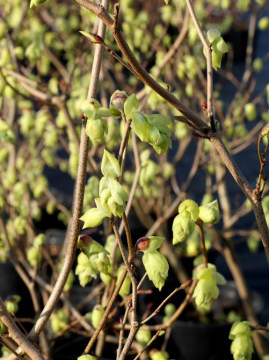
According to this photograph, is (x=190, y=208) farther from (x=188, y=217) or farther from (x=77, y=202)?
(x=77, y=202)

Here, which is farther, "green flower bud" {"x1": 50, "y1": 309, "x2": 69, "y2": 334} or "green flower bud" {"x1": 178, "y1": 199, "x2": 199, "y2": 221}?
"green flower bud" {"x1": 50, "y1": 309, "x2": 69, "y2": 334}

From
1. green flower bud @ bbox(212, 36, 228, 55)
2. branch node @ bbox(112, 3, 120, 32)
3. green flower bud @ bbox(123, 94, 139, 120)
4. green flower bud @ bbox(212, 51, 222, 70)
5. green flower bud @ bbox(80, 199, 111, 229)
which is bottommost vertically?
green flower bud @ bbox(80, 199, 111, 229)

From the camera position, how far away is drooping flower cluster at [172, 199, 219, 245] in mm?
1066

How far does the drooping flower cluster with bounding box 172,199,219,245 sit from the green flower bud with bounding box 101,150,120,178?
8.2 inches

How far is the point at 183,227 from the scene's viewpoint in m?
1.07

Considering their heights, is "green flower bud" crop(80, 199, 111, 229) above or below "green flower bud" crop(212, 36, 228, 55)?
below

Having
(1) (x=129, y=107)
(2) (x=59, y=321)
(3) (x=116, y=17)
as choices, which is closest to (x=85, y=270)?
(1) (x=129, y=107)

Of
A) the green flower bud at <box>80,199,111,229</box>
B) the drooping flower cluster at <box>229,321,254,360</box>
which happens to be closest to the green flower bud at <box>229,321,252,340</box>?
the drooping flower cluster at <box>229,321,254,360</box>

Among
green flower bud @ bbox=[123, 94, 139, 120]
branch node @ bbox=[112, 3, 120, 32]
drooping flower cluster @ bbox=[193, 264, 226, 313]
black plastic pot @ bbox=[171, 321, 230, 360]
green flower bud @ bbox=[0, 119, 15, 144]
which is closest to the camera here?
branch node @ bbox=[112, 3, 120, 32]

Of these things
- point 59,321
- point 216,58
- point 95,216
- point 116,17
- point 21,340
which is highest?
point 216,58

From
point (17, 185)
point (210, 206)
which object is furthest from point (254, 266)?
point (210, 206)

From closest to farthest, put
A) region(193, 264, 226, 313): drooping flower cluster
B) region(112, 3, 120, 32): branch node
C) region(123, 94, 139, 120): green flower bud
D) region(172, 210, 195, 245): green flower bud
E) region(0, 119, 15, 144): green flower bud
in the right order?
1. region(112, 3, 120, 32): branch node
2. region(123, 94, 139, 120): green flower bud
3. region(172, 210, 195, 245): green flower bud
4. region(193, 264, 226, 313): drooping flower cluster
5. region(0, 119, 15, 144): green flower bud

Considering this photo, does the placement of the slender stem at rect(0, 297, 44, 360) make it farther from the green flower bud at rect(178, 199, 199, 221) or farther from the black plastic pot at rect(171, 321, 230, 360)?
the black plastic pot at rect(171, 321, 230, 360)

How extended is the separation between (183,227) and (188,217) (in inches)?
1.0
